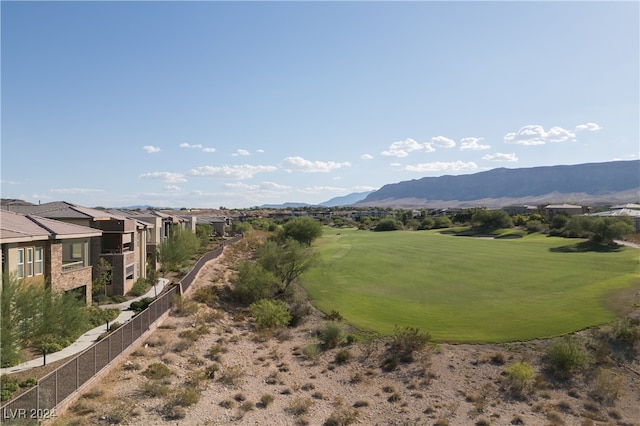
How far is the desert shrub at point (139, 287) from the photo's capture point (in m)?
34.8

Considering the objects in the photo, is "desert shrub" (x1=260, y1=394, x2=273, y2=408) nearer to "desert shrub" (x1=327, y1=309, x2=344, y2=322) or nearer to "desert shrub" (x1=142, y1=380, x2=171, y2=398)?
"desert shrub" (x1=142, y1=380, x2=171, y2=398)

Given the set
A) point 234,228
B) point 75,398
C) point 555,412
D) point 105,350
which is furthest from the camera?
point 234,228

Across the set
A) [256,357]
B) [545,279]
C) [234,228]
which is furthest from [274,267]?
[234,228]

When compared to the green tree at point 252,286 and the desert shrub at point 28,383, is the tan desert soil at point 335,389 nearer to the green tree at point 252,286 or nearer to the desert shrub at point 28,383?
the desert shrub at point 28,383

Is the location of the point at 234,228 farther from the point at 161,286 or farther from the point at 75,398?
the point at 75,398

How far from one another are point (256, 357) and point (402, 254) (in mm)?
47085

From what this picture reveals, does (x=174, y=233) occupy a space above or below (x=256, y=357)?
above

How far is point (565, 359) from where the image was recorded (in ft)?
81.3

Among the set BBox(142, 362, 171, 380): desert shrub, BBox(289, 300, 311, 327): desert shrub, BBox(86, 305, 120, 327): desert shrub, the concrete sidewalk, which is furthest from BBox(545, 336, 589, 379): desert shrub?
BBox(86, 305, 120, 327): desert shrub

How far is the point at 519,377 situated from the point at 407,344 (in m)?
6.72

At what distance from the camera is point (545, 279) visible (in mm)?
46281

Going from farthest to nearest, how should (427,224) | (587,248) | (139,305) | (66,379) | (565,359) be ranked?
1. (427,224)
2. (587,248)
3. (139,305)
4. (565,359)
5. (66,379)

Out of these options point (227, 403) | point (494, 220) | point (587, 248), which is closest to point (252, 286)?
point (227, 403)

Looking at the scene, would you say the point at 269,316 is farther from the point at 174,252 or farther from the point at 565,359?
the point at 565,359
